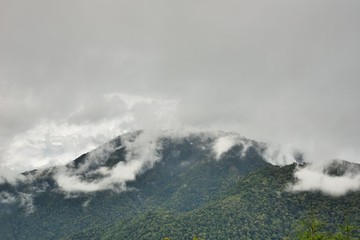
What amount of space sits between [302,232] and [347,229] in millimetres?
9516

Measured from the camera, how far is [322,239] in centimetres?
8206

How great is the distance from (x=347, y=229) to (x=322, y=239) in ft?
18.2

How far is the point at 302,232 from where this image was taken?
86.8 metres

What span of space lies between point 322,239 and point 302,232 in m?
5.46

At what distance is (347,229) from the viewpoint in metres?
81.8
